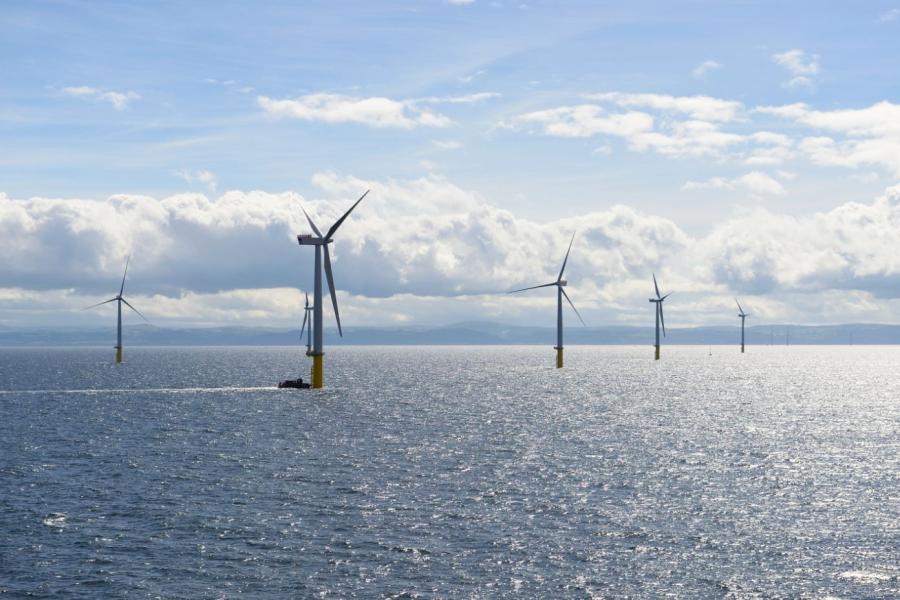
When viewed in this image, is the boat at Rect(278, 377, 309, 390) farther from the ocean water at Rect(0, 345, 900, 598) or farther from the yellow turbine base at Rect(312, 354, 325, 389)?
the ocean water at Rect(0, 345, 900, 598)

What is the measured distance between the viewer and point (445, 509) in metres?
61.3

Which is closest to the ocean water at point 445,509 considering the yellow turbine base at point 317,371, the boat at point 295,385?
the yellow turbine base at point 317,371

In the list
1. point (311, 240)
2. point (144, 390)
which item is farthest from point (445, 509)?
point (144, 390)

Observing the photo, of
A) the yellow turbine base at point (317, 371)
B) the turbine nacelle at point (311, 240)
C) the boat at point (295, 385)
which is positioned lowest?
the boat at point (295, 385)

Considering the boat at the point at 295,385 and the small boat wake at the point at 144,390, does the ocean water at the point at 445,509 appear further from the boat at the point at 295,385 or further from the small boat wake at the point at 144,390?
the small boat wake at the point at 144,390

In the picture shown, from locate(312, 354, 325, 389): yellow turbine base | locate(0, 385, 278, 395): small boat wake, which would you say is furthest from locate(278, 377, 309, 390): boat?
locate(312, 354, 325, 389): yellow turbine base

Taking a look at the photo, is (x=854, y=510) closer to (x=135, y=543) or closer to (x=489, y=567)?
(x=489, y=567)

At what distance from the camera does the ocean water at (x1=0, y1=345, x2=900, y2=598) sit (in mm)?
44812

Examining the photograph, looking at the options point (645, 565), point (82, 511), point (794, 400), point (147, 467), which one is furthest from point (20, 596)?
point (794, 400)

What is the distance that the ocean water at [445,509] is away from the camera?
1764 inches

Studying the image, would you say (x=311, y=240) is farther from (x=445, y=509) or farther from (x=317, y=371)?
A: (x=445, y=509)

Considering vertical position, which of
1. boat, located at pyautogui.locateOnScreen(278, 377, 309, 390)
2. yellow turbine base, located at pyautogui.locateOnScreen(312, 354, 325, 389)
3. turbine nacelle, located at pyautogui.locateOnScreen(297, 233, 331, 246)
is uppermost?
turbine nacelle, located at pyautogui.locateOnScreen(297, 233, 331, 246)

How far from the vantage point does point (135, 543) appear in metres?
51.2

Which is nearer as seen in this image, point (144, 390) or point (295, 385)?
point (295, 385)
